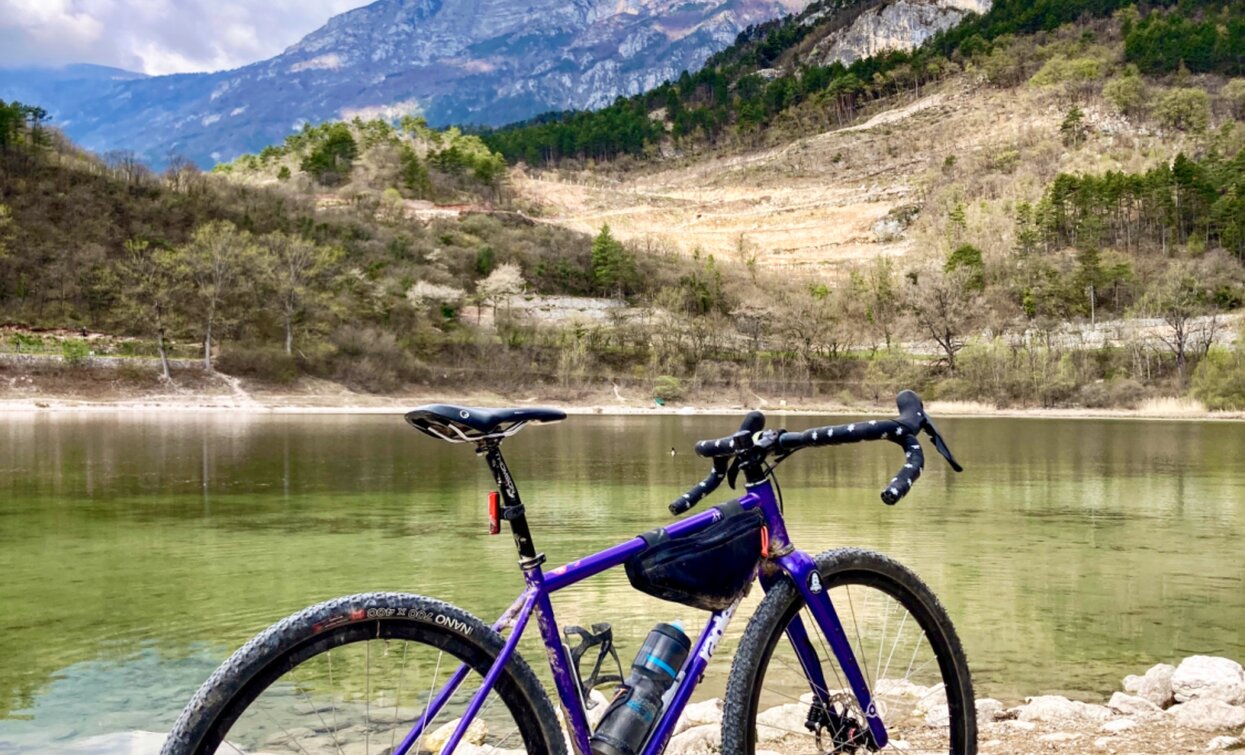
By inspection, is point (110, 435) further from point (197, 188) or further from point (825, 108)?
point (825, 108)

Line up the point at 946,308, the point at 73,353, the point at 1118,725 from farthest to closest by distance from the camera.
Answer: the point at 946,308, the point at 73,353, the point at 1118,725

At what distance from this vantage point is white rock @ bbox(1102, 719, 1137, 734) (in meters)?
4.56

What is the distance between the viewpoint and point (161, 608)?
816 cm

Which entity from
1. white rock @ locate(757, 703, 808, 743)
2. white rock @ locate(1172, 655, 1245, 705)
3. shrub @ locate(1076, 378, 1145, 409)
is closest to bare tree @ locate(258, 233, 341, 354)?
shrub @ locate(1076, 378, 1145, 409)

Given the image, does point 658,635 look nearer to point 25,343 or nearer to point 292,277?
point 25,343

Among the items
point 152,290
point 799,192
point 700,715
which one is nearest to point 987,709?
point 700,715

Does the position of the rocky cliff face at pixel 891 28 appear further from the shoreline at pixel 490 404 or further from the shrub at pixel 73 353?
the shrub at pixel 73 353

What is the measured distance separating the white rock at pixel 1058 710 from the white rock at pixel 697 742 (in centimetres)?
175

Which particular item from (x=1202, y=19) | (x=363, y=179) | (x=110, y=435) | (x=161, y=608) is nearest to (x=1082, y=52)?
(x=1202, y=19)

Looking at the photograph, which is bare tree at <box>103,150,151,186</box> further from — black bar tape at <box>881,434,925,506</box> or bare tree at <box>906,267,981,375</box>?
black bar tape at <box>881,434,925,506</box>

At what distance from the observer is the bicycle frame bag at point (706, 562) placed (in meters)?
2.45

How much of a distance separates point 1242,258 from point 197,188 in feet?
287

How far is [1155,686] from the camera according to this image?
5789 millimetres

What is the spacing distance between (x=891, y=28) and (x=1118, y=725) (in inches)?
8101
